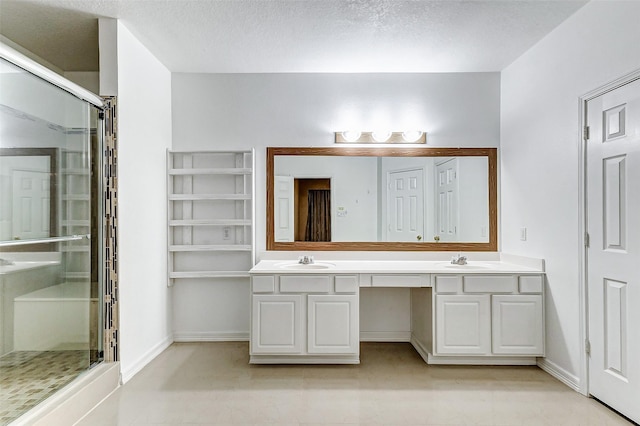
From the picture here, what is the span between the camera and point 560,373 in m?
2.93

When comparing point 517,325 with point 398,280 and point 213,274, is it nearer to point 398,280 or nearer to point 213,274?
point 398,280

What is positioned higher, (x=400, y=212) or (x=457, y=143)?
(x=457, y=143)

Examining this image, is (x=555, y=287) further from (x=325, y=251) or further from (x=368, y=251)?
(x=325, y=251)

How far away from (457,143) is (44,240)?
340 cm

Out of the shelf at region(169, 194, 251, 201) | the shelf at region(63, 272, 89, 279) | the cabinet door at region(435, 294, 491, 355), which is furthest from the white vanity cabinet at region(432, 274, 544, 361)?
the shelf at region(63, 272, 89, 279)

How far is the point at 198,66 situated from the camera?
12.1 feet

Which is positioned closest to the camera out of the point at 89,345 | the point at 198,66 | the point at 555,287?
the point at 89,345

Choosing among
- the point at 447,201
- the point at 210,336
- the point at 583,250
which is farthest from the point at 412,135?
the point at 210,336

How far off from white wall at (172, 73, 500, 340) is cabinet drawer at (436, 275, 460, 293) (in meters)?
0.75

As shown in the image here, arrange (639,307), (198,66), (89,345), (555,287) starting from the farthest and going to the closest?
(198,66), (555,287), (89,345), (639,307)

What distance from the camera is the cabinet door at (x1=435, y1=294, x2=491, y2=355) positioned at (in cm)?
314

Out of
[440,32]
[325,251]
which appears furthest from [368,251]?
[440,32]

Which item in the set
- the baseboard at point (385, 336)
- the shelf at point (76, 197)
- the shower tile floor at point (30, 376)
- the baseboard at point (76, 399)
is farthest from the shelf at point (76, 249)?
the baseboard at point (385, 336)

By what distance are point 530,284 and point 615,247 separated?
0.81 meters
